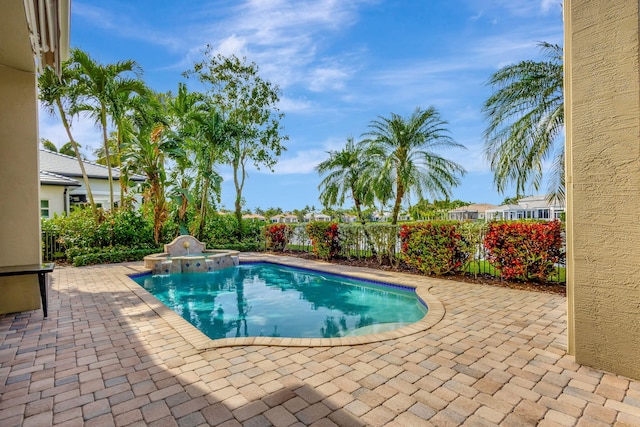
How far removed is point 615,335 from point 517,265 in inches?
180

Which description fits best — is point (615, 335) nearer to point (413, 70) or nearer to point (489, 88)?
point (489, 88)

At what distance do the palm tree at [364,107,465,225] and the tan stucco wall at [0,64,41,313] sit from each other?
35.8 ft

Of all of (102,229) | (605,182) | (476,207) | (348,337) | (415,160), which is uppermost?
(415,160)

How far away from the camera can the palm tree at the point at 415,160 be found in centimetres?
1316

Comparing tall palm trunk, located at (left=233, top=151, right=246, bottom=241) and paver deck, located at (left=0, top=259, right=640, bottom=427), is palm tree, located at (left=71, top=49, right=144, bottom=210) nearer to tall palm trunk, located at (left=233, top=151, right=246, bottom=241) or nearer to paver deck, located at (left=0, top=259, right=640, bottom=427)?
tall palm trunk, located at (left=233, top=151, right=246, bottom=241)

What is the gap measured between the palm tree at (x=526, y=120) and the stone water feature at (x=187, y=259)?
33.2ft

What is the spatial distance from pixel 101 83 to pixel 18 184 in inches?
337

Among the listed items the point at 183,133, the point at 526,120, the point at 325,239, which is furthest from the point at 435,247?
the point at 183,133

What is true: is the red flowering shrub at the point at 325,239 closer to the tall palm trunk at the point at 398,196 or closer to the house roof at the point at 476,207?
the tall palm trunk at the point at 398,196

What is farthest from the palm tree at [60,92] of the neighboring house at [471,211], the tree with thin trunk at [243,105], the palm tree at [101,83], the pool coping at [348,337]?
the neighboring house at [471,211]

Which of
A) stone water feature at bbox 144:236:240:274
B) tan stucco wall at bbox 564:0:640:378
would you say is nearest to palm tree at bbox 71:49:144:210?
stone water feature at bbox 144:236:240:274

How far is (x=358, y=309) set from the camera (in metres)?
7.23

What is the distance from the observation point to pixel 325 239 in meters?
12.9

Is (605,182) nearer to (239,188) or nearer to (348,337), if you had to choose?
(348,337)
